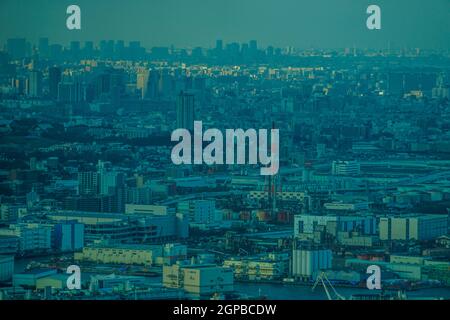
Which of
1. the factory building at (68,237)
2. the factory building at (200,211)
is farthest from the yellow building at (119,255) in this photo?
the factory building at (200,211)

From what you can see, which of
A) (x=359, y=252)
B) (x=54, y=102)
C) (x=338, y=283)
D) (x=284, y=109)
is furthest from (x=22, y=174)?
(x=338, y=283)

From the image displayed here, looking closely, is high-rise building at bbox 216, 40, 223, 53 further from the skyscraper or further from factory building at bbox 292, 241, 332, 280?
factory building at bbox 292, 241, 332, 280

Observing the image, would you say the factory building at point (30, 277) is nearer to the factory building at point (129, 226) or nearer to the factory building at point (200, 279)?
the factory building at point (200, 279)

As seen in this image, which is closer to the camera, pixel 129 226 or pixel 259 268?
pixel 259 268

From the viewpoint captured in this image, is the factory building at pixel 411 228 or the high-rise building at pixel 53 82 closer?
the factory building at pixel 411 228

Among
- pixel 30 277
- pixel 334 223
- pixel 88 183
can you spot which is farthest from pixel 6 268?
pixel 88 183

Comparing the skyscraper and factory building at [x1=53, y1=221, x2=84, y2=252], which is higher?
the skyscraper

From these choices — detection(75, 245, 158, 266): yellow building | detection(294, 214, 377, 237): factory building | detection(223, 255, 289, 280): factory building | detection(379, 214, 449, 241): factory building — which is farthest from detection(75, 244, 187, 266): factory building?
detection(379, 214, 449, 241): factory building

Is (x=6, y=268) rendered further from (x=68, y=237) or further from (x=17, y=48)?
(x=17, y=48)
